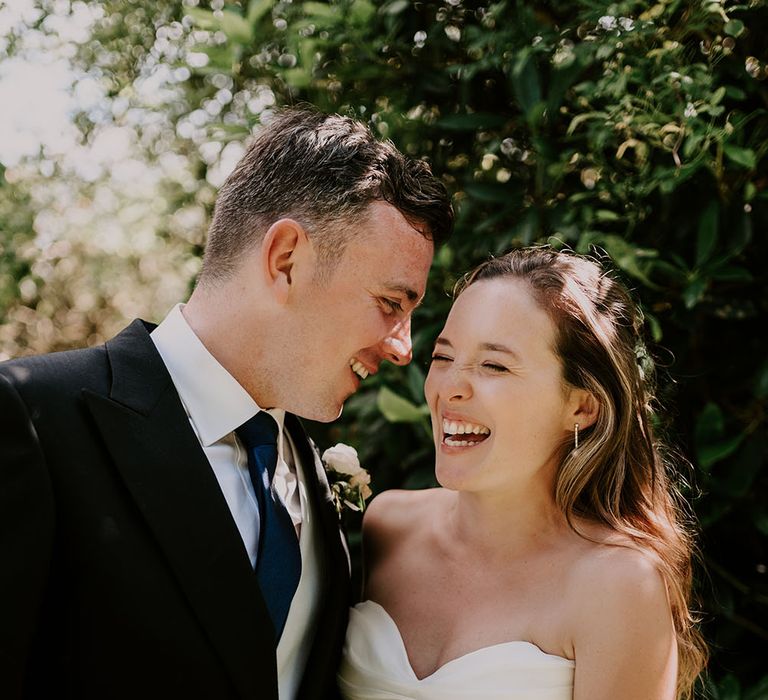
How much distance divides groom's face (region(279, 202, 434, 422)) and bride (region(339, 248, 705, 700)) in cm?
23

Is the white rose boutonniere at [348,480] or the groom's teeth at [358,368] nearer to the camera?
the groom's teeth at [358,368]

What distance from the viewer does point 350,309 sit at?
2.18 m

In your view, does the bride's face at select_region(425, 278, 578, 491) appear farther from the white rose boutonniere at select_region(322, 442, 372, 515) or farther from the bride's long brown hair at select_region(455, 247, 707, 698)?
the white rose boutonniere at select_region(322, 442, 372, 515)

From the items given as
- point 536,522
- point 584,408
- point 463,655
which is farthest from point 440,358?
point 463,655

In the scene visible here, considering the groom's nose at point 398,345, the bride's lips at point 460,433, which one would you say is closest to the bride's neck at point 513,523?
the bride's lips at point 460,433

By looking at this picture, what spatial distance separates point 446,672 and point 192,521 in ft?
2.61

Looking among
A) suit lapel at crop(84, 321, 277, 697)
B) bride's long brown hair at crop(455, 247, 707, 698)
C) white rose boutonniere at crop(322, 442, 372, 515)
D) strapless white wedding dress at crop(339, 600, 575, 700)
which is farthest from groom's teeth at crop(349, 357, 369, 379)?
strapless white wedding dress at crop(339, 600, 575, 700)

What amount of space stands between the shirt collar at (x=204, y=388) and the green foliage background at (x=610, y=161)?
81cm

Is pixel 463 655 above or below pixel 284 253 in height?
below

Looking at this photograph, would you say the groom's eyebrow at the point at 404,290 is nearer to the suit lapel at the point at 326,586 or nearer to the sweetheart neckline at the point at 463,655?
the suit lapel at the point at 326,586

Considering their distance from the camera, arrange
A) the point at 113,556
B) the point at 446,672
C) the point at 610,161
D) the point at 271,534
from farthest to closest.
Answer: the point at 610,161 → the point at 446,672 → the point at 271,534 → the point at 113,556

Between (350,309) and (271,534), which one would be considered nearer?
(271,534)

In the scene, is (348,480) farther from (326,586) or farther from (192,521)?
(192,521)

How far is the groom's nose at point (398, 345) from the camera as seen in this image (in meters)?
2.29
